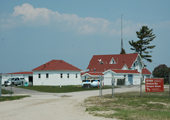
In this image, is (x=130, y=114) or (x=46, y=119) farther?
(x=130, y=114)

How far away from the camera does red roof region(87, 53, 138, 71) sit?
69.8 meters

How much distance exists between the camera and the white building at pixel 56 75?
59656 millimetres

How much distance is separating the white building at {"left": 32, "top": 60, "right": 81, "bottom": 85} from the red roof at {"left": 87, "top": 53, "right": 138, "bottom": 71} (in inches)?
417

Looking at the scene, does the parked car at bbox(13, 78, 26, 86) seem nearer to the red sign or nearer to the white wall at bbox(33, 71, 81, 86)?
the white wall at bbox(33, 71, 81, 86)

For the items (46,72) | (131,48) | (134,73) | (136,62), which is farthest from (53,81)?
(131,48)

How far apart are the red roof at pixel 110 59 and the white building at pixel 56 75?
10598mm

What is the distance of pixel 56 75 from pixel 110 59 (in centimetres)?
1858

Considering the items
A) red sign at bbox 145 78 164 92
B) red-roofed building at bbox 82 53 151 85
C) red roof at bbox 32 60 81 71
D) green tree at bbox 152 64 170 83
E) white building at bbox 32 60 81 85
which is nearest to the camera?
red sign at bbox 145 78 164 92

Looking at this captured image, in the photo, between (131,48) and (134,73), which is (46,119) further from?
(131,48)

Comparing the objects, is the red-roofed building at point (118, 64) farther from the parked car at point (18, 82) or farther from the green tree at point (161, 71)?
the parked car at point (18, 82)

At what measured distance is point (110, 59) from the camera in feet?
239

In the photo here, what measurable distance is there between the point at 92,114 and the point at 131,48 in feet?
258

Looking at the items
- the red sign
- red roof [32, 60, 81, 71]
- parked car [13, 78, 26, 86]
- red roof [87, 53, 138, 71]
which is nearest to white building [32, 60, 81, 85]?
red roof [32, 60, 81, 71]

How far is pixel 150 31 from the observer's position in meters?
91.6
